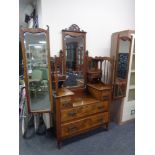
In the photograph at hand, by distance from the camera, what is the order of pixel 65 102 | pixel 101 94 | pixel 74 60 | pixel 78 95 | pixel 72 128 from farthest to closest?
pixel 78 95 → pixel 74 60 → pixel 101 94 → pixel 72 128 → pixel 65 102

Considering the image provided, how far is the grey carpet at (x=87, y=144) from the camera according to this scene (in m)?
2.19

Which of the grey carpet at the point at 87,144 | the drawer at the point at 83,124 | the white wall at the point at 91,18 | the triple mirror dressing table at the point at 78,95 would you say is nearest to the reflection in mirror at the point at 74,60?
the triple mirror dressing table at the point at 78,95

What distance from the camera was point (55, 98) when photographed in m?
2.13

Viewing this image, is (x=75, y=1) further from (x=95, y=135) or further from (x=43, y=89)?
(x=95, y=135)

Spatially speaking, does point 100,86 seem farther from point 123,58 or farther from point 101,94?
point 123,58

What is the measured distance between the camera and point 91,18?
273 cm

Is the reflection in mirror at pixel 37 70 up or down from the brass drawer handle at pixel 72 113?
up

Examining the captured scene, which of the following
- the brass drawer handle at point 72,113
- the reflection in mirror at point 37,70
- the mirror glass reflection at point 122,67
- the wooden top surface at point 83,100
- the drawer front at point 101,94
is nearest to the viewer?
the reflection in mirror at point 37,70

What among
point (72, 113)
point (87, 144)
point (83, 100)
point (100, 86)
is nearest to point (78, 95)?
point (83, 100)

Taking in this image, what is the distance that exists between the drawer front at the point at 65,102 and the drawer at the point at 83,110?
6cm

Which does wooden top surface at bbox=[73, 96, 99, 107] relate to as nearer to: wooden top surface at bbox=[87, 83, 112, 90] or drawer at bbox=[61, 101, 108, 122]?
drawer at bbox=[61, 101, 108, 122]

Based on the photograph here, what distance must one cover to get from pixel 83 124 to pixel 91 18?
5.82ft

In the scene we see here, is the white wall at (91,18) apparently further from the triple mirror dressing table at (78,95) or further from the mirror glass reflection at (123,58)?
the mirror glass reflection at (123,58)
